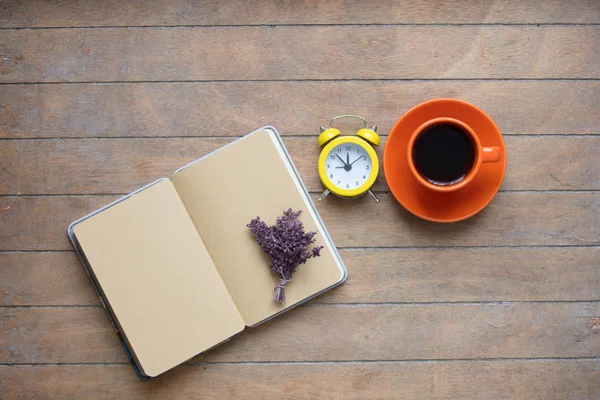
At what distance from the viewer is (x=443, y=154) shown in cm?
117

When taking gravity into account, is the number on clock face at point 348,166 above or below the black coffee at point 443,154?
below

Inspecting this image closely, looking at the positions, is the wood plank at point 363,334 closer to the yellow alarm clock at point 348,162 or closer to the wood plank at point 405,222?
the wood plank at point 405,222

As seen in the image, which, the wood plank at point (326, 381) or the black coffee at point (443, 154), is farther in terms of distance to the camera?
the wood plank at point (326, 381)

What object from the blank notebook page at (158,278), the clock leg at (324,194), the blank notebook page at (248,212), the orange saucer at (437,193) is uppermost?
the orange saucer at (437,193)

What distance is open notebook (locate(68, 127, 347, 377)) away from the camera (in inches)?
48.4

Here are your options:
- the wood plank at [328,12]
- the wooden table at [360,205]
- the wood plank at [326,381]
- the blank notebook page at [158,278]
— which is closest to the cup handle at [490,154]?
the wooden table at [360,205]

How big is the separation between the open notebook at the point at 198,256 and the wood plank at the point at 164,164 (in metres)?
0.05

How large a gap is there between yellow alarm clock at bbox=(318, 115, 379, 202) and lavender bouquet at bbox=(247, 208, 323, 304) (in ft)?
0.38

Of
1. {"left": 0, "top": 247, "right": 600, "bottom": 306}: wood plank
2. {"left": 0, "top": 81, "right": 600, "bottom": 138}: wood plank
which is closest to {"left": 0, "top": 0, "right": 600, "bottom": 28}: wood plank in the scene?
{"left": 0, "top": 81, "right": 600, "bottom": 138}: wood plank

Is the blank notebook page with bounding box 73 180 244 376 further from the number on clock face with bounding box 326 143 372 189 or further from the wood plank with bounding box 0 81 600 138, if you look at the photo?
the number on clock face with bounding box 326 143 372 189

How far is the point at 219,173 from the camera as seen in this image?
1.25m

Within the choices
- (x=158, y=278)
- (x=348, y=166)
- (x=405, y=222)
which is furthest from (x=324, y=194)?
(x=158, y=278)

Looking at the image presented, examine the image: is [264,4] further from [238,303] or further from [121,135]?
[238,303]

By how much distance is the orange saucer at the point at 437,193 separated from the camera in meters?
1.21
